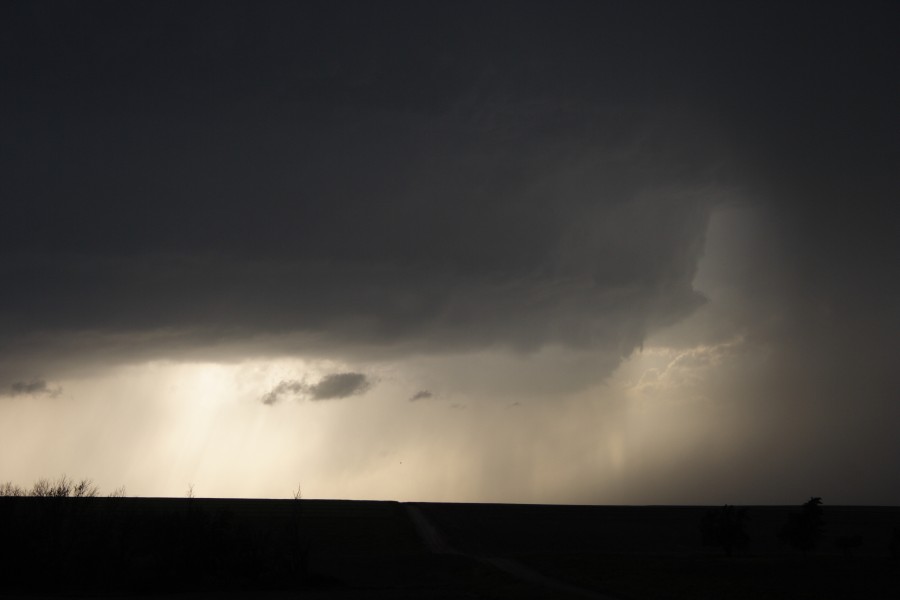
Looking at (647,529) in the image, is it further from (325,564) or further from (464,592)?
(464,592)

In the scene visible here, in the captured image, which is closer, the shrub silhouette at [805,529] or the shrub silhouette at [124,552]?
the shrub silhouette at [124,552]

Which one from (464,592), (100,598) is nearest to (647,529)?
(464,592)

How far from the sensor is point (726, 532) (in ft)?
369

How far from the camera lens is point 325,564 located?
102 m

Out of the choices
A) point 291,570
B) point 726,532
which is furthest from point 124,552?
point 726,532

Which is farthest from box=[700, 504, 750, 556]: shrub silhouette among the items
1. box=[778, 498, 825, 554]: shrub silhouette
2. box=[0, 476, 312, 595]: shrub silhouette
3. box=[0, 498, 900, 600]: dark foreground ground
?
box=[0, 476, 312, 595]: shrub silhouette

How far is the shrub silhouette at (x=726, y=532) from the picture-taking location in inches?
4417

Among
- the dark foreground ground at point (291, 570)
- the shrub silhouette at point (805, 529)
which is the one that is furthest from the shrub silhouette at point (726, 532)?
the dark foreground ground at point (291, 570)

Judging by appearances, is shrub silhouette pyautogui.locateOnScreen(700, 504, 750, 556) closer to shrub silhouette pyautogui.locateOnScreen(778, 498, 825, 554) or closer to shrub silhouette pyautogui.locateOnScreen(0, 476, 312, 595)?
shrub silhouette pyautogui.locateOnScreen(778, 498, 825, 554)

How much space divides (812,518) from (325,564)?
228ft

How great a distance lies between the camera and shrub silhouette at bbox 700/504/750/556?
112188 millimetres

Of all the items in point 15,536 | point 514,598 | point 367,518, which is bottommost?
point 514,598

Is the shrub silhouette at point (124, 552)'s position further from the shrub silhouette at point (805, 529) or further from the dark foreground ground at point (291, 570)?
the shrub silhouette at point (805, 529)

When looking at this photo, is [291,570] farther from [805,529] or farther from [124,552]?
[805,529]
